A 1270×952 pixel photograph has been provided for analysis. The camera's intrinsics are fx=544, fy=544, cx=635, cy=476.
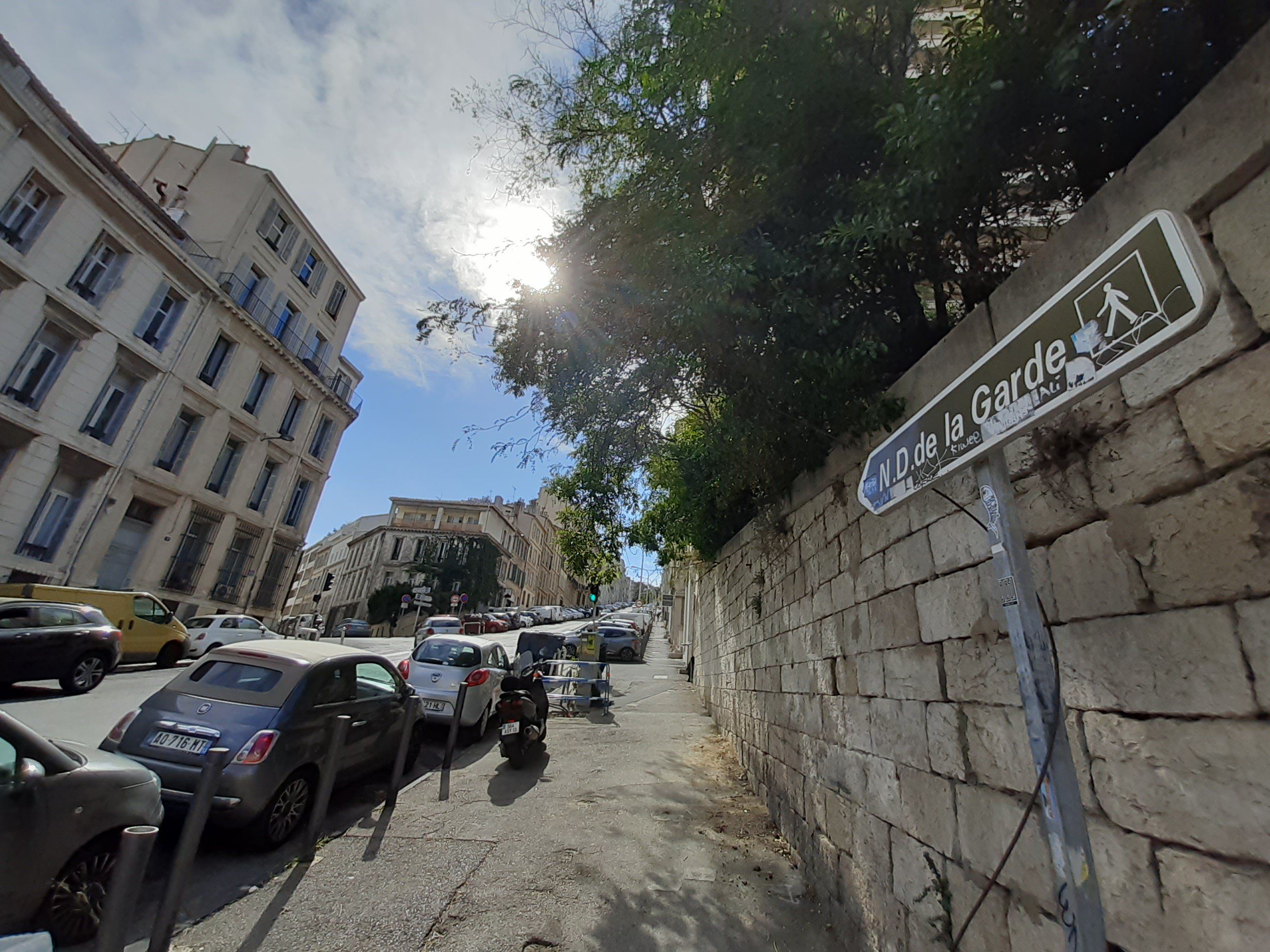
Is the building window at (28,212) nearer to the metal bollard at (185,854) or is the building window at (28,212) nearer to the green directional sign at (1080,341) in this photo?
the metal bollard at (185,854)

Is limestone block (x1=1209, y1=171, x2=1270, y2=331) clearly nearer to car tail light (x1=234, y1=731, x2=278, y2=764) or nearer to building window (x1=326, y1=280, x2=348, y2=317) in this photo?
car tail light (x1=234, y1=731, x2=278, y2=764)

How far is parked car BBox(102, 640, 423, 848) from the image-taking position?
4.10 metres

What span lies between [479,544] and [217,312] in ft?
101

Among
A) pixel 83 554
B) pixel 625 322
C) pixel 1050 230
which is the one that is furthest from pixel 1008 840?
pixel 83 554

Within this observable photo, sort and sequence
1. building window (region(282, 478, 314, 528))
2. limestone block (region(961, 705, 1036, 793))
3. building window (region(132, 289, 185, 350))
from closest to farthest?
1. limestone block (region(961, 705, 1036, 793))
2. building window (region(132, 289, 185, 350))
3. building window (region(282, 478, 314, 528))

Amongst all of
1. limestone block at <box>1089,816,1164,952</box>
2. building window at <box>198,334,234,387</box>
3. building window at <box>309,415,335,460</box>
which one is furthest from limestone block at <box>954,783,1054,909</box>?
building window at <box>309,415,335,460</box>

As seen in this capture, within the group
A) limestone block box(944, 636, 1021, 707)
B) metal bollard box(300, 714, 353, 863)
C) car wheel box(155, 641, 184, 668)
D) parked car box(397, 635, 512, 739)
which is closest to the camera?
limestone block box(944, 636, 1021, 707)

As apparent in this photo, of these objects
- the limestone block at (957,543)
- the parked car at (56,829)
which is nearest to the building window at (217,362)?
the parked car at (56,829)

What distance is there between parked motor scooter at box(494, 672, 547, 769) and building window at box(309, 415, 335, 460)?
22.8m

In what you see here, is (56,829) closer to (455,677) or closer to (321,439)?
(455,677)

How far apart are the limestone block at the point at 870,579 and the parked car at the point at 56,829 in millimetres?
4664

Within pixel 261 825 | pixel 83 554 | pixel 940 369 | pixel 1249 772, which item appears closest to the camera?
pixel 1249 772

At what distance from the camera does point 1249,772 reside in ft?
4.64

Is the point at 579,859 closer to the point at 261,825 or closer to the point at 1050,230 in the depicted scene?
the point at 261,825
